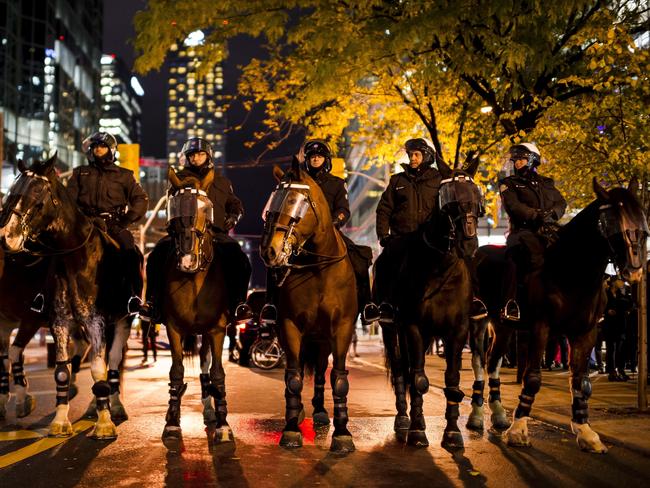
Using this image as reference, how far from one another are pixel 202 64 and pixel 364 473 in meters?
11.1

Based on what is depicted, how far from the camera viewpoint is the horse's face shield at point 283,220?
8.80 metres

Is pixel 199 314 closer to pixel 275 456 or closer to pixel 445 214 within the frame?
pixel 275 456

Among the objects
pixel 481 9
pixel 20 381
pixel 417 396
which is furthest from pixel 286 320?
pixel 481 9

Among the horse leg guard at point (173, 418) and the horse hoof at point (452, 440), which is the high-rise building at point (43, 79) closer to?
the horse leg guard at point (173, 418)

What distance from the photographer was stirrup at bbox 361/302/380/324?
10.1 meters

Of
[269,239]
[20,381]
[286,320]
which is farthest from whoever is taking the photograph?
[20,381]

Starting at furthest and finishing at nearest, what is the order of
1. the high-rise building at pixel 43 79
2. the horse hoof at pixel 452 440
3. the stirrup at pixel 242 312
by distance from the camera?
the high-rise building at pixel 43 79 → the stirrup at pixel 242 312 → the horse hoof at pixel 452 440

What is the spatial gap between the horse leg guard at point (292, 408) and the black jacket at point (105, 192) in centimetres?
364

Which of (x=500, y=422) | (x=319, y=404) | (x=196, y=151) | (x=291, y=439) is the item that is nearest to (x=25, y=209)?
(x=196, y=151)

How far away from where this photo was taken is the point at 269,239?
888 centimetres

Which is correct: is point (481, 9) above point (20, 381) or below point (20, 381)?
above

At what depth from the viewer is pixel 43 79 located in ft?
254

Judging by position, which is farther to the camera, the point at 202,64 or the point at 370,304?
the point at 202,64

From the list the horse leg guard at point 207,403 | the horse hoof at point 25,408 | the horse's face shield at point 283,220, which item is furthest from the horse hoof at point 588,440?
the horse hoof at point 25,408
